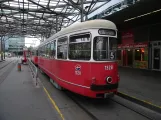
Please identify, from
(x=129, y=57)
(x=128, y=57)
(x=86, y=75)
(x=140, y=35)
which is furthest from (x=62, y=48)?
(x=128, y=57)

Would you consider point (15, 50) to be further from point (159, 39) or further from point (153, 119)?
point (153, 119)

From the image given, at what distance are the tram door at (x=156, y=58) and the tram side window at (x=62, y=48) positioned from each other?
13.0 metres

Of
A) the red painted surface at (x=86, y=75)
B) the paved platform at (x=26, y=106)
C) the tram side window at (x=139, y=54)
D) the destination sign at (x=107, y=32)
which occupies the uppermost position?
the destination sign at (x=107, y=32)

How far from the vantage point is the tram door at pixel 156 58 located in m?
20.3

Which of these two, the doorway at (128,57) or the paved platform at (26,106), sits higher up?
the doorway at (128,57)

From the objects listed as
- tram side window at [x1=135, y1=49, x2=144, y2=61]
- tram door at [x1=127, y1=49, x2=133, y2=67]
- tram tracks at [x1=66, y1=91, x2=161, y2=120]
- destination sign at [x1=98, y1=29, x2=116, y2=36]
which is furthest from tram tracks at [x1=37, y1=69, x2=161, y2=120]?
tram door at [x1=127, y1=49, x2=133, y2=67]

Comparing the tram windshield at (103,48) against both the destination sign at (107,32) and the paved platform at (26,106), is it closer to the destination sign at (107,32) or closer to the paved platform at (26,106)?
the destination sign at (107,32)

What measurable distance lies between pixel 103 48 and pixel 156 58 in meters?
14.6

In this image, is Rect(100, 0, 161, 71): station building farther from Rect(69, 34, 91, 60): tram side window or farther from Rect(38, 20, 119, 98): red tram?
Rect(69, 34, 91, 60): tram side window

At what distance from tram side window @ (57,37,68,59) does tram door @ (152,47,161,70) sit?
1298cm

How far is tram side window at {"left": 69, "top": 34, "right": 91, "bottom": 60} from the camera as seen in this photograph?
25.2 feet

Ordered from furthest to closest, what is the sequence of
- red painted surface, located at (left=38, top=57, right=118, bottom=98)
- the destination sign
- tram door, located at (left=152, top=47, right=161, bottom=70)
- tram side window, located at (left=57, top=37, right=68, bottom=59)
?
tram door, located at (left=152, top=47, right=161, bottom=70) → tram side window, located at (left=57, top=37, right=68, bottom=59) → the destination sign → red painted surface, located at (left=38, top=57, right=118, bottom=98)

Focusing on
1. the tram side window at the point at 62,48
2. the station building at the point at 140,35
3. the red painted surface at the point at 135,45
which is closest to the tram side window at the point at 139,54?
the station building at the point at 140,35

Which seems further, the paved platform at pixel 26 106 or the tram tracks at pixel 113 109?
the tram tracks at pixel 113 109
